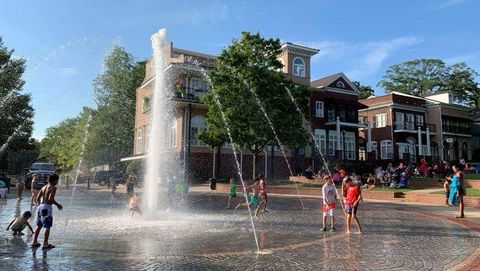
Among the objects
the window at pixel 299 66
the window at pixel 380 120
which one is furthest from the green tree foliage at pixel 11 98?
the window at pixel 380 120

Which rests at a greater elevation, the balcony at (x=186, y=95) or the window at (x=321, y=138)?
the balcony at (x=186, y=95)

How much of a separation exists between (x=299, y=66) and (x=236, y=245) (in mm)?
42139

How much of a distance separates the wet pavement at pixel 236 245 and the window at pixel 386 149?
1714 inches

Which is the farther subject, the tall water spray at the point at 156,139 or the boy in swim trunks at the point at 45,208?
the tall water spray at the point at 156,139

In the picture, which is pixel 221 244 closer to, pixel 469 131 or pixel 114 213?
pixel 114 213

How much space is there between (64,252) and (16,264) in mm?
1326

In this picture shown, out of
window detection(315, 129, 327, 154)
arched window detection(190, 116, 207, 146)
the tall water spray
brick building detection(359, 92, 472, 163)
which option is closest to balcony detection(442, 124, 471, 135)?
brick building detection(359, 92, 472, 163)

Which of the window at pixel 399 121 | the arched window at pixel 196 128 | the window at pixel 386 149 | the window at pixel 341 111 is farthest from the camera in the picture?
the window at pixel 386 149

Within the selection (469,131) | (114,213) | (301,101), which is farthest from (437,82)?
(114,213)

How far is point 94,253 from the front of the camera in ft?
30.6

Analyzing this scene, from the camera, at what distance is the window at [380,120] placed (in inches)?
2327

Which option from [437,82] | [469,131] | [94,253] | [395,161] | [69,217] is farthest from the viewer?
[437,82]

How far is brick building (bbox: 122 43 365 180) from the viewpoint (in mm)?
43156

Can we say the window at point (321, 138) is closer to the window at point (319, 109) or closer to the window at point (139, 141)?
the window at point (319, 109)
